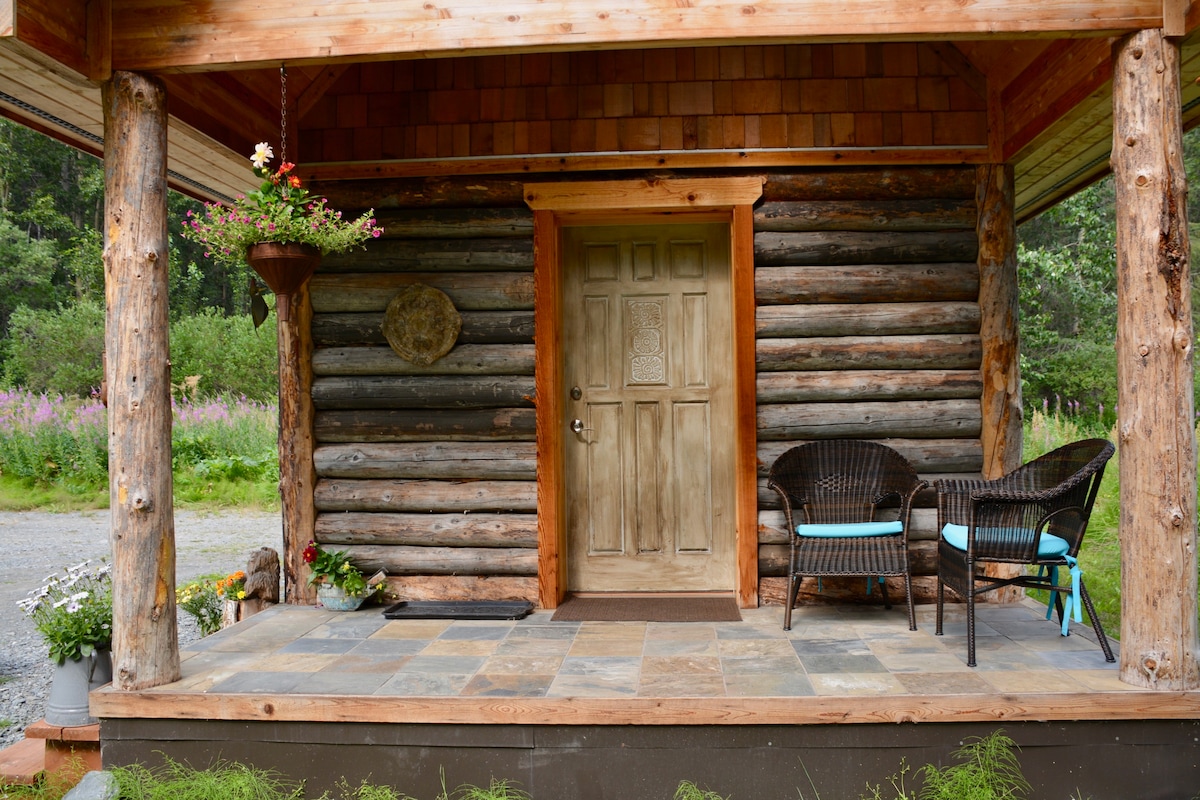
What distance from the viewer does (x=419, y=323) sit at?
5004 mm

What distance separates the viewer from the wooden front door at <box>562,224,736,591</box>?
516 cm

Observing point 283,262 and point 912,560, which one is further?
point 912,560

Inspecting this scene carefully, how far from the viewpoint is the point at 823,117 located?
16.0ft

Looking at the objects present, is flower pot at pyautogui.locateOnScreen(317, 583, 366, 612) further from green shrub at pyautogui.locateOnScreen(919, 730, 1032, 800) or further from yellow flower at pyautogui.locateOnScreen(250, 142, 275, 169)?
green shrub at pyautogui.locateOnScreen(919, 730, 1032, 800)

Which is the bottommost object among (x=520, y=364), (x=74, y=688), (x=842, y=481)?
(x=74, y=688)

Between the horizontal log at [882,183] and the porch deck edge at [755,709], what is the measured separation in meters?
2.86

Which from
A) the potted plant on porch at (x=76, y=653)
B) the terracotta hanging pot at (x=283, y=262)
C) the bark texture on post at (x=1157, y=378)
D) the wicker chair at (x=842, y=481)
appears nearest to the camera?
the bark texture on post at (x=1157, y=378)

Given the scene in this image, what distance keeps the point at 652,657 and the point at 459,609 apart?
1408 mm

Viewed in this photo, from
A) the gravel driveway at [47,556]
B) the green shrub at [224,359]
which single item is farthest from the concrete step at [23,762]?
the green shrub at [224,359]

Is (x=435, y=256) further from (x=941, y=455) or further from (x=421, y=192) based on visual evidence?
(x=941, y=455)


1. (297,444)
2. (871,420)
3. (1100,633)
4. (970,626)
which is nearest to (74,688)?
(297,444)

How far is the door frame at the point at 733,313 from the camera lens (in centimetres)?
484

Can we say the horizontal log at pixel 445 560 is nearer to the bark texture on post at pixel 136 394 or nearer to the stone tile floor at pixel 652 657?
the stone tile floor at pixel 652 657

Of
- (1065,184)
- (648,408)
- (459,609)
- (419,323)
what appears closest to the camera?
(459,609)
